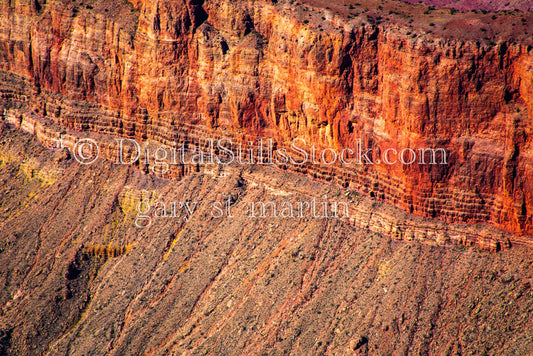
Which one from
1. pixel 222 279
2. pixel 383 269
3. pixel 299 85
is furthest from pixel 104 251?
pixel 383 269

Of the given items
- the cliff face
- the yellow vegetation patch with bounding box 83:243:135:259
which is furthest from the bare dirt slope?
the cliff face

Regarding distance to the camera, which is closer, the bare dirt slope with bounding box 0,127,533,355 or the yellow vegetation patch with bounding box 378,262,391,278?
the bare dirt slope with bounding box 0,127,533,355

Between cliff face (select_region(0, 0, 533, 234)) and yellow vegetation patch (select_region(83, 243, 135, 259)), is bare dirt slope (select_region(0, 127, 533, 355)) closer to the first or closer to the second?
yellow vegetation patch (select_region(83, 243, 135, 259))

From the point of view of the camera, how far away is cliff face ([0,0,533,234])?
228ft

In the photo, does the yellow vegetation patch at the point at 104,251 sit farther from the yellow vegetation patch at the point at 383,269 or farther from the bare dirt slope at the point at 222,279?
the yellow vegetation patch at the point at 383,269

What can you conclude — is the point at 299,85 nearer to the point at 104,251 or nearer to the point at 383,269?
the point at 383,269

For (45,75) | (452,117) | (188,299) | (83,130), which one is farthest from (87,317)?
(452,117)

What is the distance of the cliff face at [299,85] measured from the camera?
69.4 meters

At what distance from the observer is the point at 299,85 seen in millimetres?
77688

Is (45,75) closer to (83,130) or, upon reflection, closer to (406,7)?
(83,130)

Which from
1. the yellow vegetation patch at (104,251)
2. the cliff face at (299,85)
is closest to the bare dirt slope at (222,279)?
the yellow vegetation patch at (104,251)

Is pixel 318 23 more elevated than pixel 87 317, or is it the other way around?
pixel 318 23

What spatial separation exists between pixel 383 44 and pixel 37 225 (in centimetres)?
3275

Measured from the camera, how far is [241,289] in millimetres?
74250
